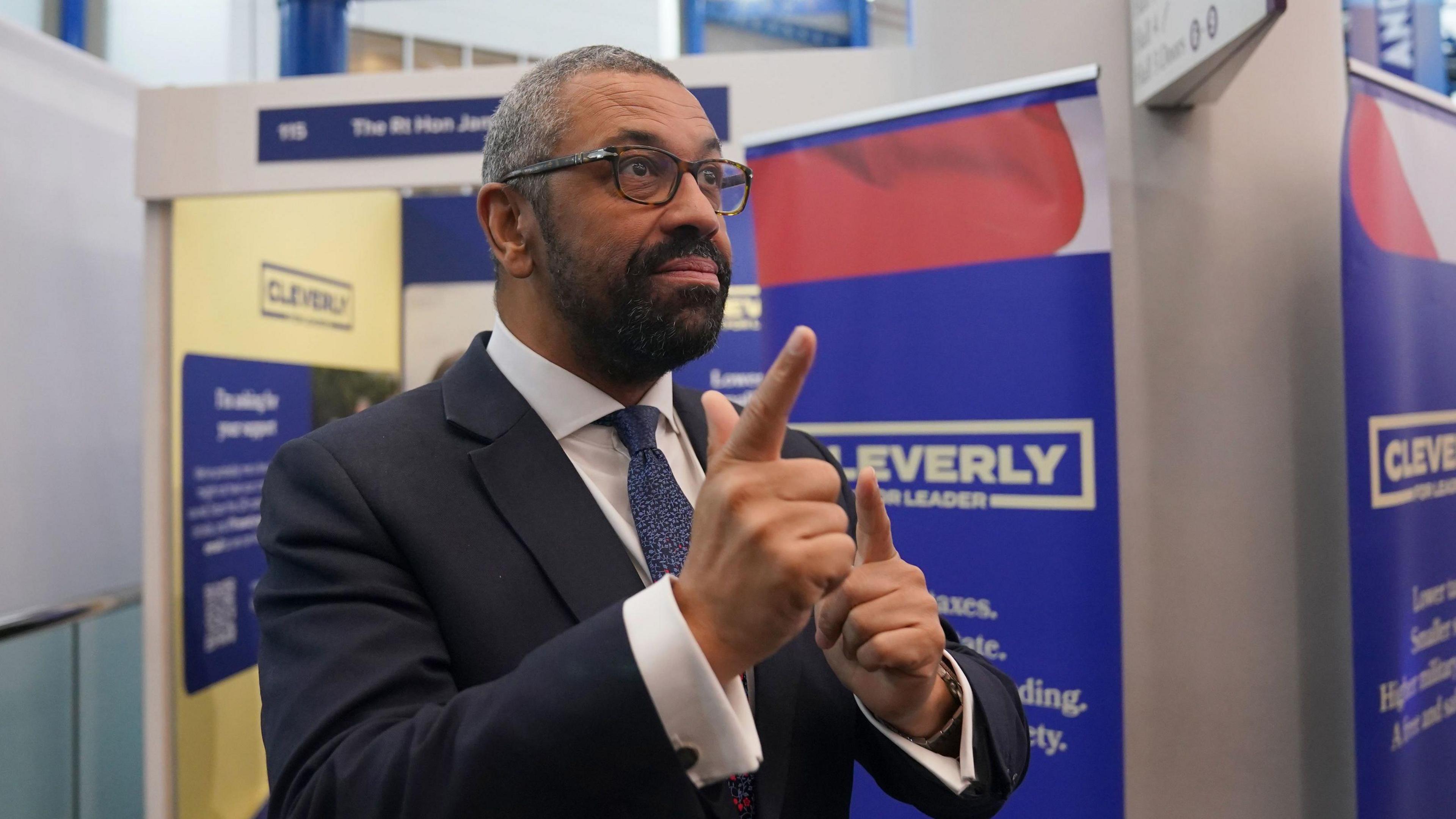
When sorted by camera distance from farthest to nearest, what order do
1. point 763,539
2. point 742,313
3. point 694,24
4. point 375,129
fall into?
point 694,24 → point 742,313 → point 375,129 → point 763,539

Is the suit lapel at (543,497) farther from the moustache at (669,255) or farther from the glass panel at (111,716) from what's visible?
the glass panel at (111,716)

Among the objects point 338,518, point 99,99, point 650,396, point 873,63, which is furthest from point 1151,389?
point 99,99

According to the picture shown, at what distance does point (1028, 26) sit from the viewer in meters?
2.42

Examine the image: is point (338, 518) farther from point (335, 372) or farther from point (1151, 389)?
point (335, 372)

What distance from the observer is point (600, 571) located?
103 centimetres

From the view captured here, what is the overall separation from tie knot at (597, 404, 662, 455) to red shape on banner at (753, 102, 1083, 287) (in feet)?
4.05

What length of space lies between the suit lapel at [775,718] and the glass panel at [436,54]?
7.77m

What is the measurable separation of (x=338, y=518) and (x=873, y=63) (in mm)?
2341

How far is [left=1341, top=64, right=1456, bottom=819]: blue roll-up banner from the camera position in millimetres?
2045

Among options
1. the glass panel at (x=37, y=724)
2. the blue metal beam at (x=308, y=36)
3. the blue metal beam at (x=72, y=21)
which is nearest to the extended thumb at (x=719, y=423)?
the glass panel at (x=37, y=724)

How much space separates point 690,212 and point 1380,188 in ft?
6.00

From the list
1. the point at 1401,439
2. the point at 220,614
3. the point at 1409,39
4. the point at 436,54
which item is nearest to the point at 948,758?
the point at 1401,439

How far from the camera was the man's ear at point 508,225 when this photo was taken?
1259mm

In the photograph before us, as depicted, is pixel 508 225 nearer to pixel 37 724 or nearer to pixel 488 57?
pixel 37 724
